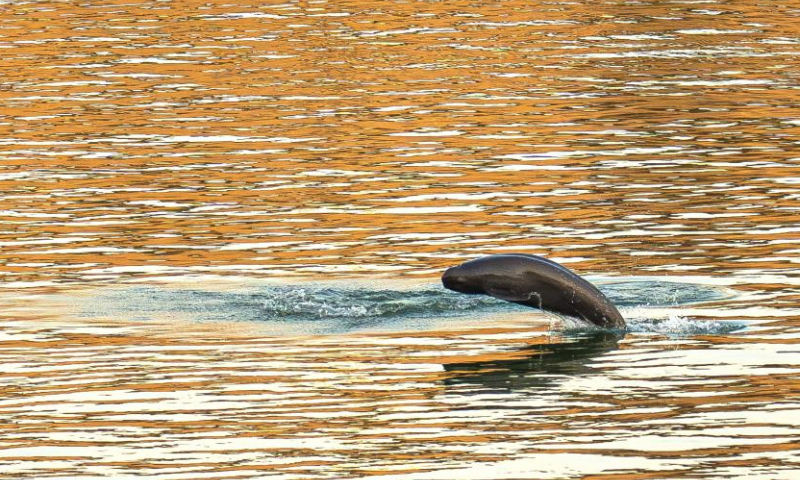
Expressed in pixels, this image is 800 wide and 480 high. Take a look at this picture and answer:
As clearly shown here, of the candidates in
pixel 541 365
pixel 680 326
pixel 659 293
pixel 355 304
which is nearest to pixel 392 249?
pixel 355 304

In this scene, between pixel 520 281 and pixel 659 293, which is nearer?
pixel 520 281

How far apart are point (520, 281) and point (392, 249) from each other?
5.22 m

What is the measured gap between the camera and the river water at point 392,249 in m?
15.2

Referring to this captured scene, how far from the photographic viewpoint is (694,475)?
13984 mm

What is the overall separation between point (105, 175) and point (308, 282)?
8.62 meters

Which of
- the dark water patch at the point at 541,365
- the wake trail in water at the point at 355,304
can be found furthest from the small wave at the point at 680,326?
the dark water patch at the point at 541,365

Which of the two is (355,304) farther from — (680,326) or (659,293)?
(680,326)

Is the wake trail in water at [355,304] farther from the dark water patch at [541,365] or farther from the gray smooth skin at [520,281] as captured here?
the gray smooth skin at [520,281]

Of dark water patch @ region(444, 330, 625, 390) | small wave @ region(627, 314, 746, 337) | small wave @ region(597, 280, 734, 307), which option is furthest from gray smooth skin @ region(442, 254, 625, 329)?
small wave @ region(597, 280, 734, 307)

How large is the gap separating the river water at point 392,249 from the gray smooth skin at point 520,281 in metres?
0.44

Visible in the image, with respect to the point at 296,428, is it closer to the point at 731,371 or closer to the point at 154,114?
the point at 731,371

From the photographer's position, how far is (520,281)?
61.0 feet

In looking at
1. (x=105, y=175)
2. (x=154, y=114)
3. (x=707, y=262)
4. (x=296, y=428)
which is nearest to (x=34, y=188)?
(x=105, y=175)

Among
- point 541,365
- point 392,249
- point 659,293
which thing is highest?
point 541,365
